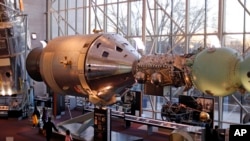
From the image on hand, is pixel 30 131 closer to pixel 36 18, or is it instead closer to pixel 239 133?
pixel 239 133

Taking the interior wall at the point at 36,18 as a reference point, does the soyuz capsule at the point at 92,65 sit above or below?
below

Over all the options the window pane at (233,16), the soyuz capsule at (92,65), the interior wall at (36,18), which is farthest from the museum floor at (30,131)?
the interior wall at (36,18)

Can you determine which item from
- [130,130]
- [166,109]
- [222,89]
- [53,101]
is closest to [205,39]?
[166,109]

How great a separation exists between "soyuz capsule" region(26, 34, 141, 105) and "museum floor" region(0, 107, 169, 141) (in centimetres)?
444

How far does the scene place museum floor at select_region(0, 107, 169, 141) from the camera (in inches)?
522

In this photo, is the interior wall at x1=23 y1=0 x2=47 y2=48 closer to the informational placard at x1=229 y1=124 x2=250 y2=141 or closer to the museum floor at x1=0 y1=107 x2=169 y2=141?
the museum floor at x1=0 y1=107 x2=169 y2=141

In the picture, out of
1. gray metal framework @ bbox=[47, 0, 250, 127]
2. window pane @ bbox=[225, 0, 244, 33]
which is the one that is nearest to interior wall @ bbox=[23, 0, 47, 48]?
gray metal framework @ bbox=[47, 0, 250, 127]

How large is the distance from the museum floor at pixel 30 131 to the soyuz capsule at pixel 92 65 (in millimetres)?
4437

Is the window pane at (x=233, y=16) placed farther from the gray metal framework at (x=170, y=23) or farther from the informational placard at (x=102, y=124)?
the informational placard at (x=102, y=124)

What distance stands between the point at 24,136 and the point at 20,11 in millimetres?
6312

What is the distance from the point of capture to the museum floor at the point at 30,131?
43.5ft

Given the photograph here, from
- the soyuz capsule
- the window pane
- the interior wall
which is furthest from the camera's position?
the interior wall

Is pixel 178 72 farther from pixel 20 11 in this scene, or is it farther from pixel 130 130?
pixel 20 11

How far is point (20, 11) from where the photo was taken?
16828 millimetres
